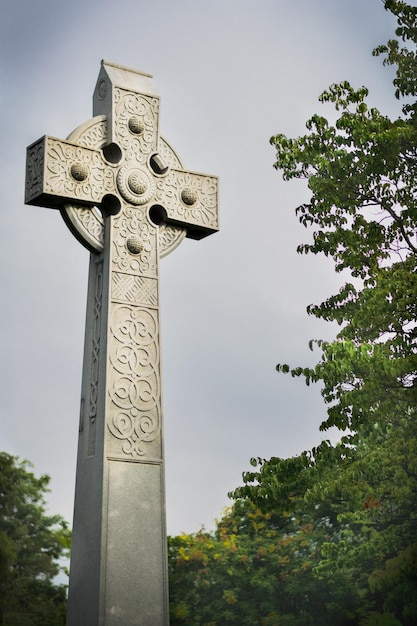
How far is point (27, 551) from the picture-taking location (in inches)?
708

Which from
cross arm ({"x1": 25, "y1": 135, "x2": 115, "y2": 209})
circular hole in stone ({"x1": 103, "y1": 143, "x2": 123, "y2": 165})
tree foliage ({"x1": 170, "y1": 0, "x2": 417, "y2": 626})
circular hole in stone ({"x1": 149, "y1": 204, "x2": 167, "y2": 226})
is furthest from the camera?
tree foliage ({"x1": 170, "y1": 0, "x2": 417, "y2": 626})

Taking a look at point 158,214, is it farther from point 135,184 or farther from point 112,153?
point 112,153

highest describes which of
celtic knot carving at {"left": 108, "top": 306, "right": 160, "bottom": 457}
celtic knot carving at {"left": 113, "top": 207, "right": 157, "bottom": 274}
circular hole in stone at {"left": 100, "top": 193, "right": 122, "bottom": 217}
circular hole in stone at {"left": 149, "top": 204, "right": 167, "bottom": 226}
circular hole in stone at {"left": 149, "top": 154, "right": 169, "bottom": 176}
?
circular hole in stone at {"left": 149, "top": 154, "right": 169, "bottom": 176}

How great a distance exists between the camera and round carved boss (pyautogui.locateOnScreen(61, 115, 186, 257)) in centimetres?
723

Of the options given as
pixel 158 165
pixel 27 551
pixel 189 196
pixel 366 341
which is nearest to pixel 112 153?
pixel 158 165

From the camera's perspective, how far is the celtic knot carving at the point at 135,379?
22.1 ft

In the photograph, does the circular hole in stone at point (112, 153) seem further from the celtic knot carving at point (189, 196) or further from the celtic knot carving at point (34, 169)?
the celtic knot carving at point (34, 169)

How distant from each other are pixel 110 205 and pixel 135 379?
4.79 ft

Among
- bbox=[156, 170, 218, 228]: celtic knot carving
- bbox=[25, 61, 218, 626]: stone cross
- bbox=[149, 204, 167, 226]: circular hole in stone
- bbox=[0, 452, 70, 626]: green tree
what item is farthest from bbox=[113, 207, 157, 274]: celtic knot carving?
bbox=[0, 452, 70, 626]: green tree

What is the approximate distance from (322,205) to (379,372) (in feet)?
8.88

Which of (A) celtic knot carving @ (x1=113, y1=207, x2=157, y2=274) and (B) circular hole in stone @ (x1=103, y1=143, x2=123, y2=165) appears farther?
(B) circular hole in stone @ (x1=103, y1=143, x2=123, y2=165)

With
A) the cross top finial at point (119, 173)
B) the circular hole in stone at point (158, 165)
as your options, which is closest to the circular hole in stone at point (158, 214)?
the cross top finial at point (119, 173)

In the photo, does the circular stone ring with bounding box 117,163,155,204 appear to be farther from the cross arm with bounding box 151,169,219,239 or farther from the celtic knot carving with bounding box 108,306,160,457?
the celtic knot carving with bounding box 108,306,160,457

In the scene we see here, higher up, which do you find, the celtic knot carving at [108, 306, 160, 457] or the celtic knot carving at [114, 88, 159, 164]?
the celtic knot carving at [114, 88, 159, 164]
